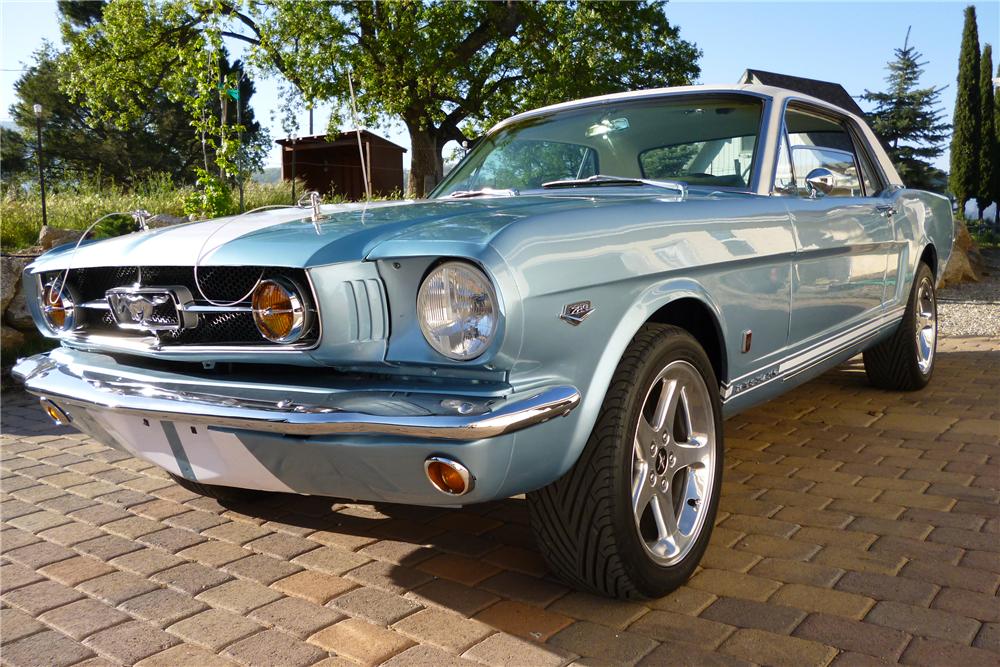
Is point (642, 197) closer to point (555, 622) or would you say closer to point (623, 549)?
point (623, 549)

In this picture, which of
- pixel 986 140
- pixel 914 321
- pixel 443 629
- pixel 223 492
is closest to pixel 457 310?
pixel 443 629

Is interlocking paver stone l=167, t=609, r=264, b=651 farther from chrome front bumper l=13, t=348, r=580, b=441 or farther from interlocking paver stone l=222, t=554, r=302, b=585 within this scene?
chrome front bumper l=13, t=348, r=580, b=441

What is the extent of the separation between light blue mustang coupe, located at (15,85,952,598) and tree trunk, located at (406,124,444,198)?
16.4 m

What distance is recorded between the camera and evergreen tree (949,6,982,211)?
22344mm

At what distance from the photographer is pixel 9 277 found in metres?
6.17

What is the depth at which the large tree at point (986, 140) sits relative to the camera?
2278cm

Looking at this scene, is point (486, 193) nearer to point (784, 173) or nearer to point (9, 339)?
point (784, 173)

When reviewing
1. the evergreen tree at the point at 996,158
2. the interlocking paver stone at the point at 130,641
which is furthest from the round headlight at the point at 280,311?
the evergreen tree at the point at 996,158

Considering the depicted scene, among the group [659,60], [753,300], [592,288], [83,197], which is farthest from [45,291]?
[659,60]

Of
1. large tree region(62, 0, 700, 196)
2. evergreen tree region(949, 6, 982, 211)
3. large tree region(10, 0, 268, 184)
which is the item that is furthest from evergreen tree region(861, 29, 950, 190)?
large tree region(10, 0, 268, 184)

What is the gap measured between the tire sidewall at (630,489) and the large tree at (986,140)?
24.2 metres

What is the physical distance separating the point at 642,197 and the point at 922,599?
4.69 feet

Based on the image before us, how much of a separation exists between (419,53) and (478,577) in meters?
16.3

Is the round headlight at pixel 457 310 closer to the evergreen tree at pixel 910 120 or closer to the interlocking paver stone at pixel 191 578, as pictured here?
the interlocking paver stone at pixel 191 578
